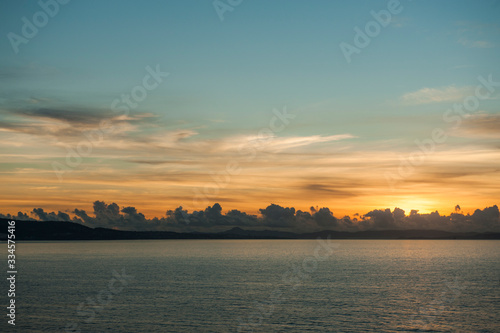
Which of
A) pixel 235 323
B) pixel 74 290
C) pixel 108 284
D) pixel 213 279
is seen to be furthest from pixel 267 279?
pixel 235 323

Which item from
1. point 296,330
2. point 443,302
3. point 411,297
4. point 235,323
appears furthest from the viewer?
point 411,297

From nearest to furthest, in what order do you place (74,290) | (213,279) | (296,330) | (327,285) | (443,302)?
(296,330), (443,302), (74,290), (327,285), (213,279)

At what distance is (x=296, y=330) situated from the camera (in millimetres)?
62344

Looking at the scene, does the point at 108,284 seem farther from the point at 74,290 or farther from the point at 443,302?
the point at 443,302

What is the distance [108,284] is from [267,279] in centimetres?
4150

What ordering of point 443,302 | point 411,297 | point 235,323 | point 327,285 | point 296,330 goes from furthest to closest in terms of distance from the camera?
1. point 327,285
2. point 411,297
3. point 443,302
4. point 235,323
5. point 296,330

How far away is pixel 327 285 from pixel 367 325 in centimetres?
4460

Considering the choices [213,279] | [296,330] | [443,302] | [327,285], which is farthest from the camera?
[213,279]

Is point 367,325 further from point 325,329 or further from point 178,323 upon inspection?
point 178,323

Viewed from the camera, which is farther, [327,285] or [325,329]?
[327,285]

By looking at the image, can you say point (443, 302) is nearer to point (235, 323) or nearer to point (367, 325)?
point (367, 325)

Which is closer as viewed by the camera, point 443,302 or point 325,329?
point 325,329

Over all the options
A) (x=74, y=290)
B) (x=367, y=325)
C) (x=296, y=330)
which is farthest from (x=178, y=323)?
(x=74, y=290)

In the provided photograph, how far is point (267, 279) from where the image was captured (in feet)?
405
